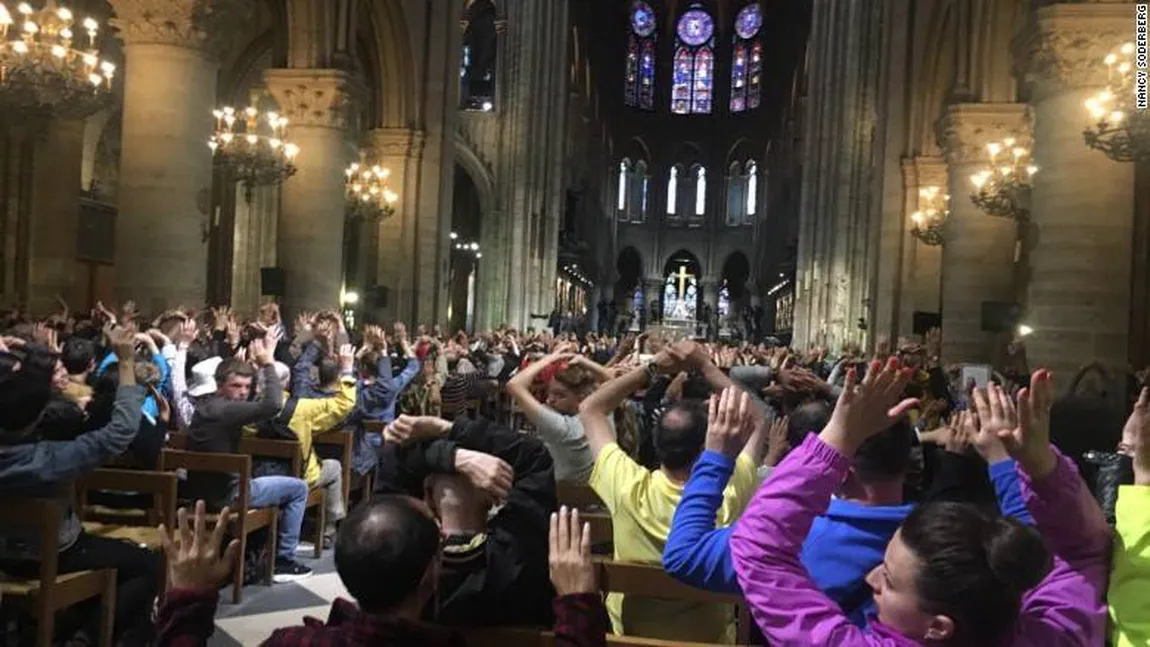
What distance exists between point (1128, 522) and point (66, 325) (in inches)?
427

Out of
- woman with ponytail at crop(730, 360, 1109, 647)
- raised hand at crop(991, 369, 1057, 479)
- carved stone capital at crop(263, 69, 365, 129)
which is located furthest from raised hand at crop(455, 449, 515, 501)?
carved stone capital at crop(263, 69, 365, 129)

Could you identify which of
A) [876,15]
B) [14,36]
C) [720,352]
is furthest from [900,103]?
[14,36]

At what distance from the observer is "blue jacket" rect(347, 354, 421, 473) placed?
9.09 metres

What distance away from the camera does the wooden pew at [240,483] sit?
604cm

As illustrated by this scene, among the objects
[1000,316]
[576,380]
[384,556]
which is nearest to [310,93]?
[1000,316]

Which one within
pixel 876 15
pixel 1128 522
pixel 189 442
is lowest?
pixel 189 442

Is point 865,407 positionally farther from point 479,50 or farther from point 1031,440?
point 479,50

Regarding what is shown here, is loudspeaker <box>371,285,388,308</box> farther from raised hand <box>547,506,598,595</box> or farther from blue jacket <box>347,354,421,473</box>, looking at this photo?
raised hand <box>547,506,598,595</box>

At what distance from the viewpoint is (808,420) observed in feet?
14.4

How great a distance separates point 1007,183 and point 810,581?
13142 millimetres

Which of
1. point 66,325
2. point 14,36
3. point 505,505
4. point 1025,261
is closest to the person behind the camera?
point 505,505

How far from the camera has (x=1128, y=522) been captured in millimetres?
2641

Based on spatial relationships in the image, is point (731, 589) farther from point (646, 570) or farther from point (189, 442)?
point (189, 442)

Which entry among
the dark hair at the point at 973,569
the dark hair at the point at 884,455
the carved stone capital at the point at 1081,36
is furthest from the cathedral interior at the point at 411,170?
the dark hair at the point at 973,569
